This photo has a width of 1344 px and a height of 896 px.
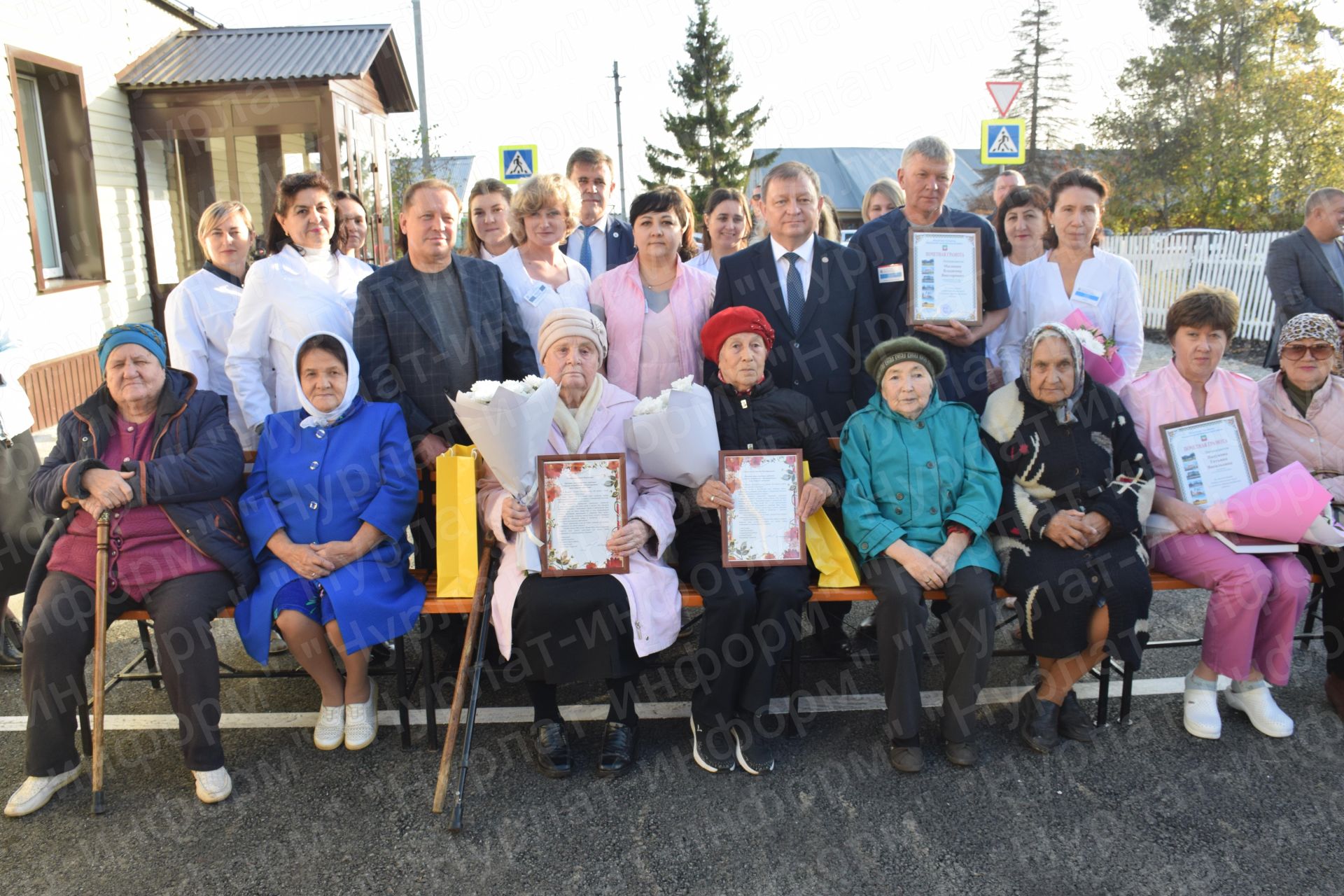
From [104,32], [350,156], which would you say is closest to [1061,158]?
[350,156]

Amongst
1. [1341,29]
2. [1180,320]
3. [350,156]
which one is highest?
[1341,29]

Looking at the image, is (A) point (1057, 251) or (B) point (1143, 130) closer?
(A) point (1057, 251)

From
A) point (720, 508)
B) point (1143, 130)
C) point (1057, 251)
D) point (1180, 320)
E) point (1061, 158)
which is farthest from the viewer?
point (1061, 158)

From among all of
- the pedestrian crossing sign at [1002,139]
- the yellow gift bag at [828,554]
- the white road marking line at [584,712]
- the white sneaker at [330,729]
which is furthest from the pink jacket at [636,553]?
the pedestrian crossing sign at [1002,139]

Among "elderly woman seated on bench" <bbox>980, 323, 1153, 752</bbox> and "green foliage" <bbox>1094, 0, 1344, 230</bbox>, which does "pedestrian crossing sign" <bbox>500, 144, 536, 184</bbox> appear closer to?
"elderly woman seated on bench" <bbox>980, 323, 1153, 752</bbox>

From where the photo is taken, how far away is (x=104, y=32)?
35.4 feet

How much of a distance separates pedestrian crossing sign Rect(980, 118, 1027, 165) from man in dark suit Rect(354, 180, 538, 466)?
343 inches

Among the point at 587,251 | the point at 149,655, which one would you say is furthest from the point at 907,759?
the point at 587,251

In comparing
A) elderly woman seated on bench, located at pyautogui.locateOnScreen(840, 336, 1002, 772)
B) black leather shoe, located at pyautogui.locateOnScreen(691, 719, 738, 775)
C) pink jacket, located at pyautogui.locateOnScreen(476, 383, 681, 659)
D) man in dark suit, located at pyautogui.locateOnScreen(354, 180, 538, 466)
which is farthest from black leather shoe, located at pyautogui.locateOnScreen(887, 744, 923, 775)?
man in dark suit, located at pyautogui.locateOnScreen(354, 180, 538, 466)

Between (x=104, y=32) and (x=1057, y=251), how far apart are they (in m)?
11.3

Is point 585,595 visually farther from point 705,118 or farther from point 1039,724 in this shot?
point 705,118

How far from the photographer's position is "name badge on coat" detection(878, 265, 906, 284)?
14.6ft

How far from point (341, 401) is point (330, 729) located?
1359 millimetres

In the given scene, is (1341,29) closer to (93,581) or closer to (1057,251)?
(1057,251)
